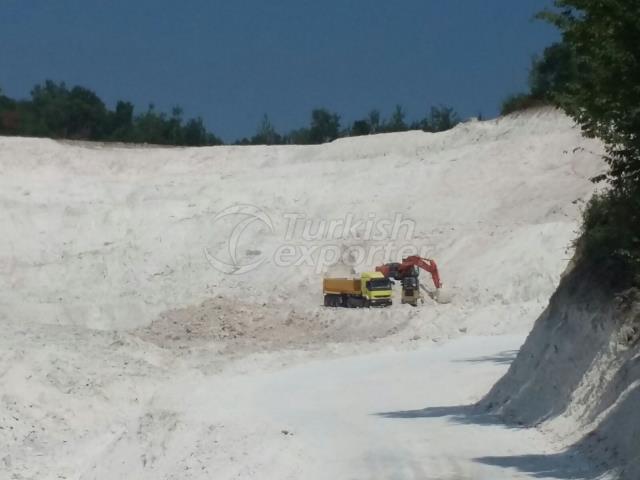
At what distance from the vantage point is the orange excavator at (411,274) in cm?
3844

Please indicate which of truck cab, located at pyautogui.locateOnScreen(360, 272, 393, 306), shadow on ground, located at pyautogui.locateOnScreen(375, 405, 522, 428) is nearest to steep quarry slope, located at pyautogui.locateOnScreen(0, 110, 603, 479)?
shadow on ground, located at pyautogui.locateOnScreen(375, 405, 522, 428)

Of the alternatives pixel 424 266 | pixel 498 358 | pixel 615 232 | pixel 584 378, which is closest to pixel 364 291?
pixel 424 266

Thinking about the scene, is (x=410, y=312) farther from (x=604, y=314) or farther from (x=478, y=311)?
(x=604, y=314)

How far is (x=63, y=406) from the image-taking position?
869 inches

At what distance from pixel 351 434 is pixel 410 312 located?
62.4ft

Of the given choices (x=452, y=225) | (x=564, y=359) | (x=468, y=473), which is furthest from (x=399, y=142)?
(x=468, y=473)

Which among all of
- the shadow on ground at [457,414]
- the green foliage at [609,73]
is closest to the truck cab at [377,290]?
the shadow on ground at [457,414]

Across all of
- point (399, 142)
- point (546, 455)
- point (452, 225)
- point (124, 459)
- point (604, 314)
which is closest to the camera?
point (546, 455)

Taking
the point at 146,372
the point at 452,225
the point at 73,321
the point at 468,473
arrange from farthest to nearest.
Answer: the point at 452,225
the point at 73,321
the point at 146,372
the point at 468,473

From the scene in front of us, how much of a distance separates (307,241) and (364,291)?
8025 millimetres

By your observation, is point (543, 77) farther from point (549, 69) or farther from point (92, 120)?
point (92, 120)

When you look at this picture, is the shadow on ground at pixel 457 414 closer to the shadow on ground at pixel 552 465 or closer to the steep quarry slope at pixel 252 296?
the steep quarry slope at pixel 252 296

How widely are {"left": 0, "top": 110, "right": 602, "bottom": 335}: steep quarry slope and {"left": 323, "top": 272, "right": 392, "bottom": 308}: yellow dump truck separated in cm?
90

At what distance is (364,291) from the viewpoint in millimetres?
38500
